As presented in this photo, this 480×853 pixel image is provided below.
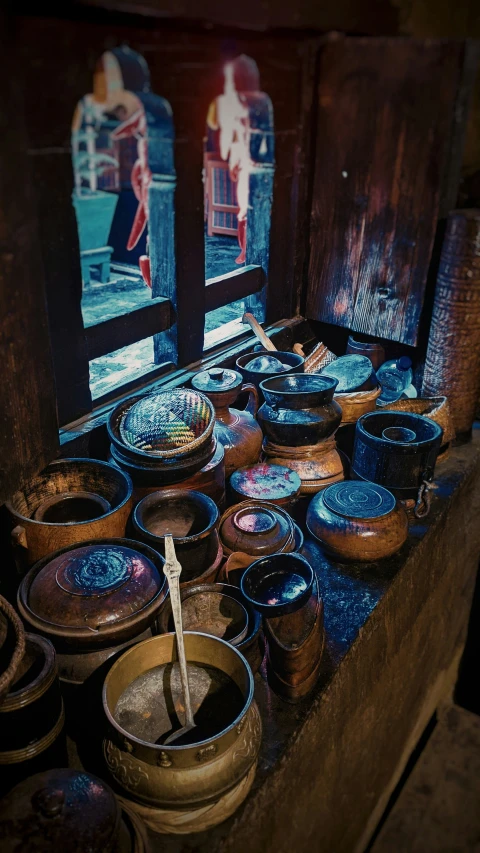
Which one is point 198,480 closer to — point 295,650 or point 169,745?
point 295,650

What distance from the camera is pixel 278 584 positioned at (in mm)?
3119

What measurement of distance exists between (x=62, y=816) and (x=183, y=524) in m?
1.71

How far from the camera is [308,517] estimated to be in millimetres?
3830

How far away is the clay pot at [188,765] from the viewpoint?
2119mm

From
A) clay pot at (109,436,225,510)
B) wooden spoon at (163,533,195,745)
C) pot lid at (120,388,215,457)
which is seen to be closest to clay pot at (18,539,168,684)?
wooden spoon at (163,533,195,745)

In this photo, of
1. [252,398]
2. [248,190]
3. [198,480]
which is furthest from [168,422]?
[248,190]

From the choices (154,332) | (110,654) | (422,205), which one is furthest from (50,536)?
(422,205)

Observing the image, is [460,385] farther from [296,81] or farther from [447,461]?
[296,81]

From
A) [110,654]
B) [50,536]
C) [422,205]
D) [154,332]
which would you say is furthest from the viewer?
[422,205]

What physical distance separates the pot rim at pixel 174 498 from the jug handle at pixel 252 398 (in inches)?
43.8

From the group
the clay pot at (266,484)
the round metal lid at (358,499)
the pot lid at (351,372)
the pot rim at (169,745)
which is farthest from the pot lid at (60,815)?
the pot lid at (351,372)

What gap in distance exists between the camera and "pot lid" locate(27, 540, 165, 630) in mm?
2523

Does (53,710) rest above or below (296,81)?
below

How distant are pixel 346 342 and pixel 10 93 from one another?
413 cm
